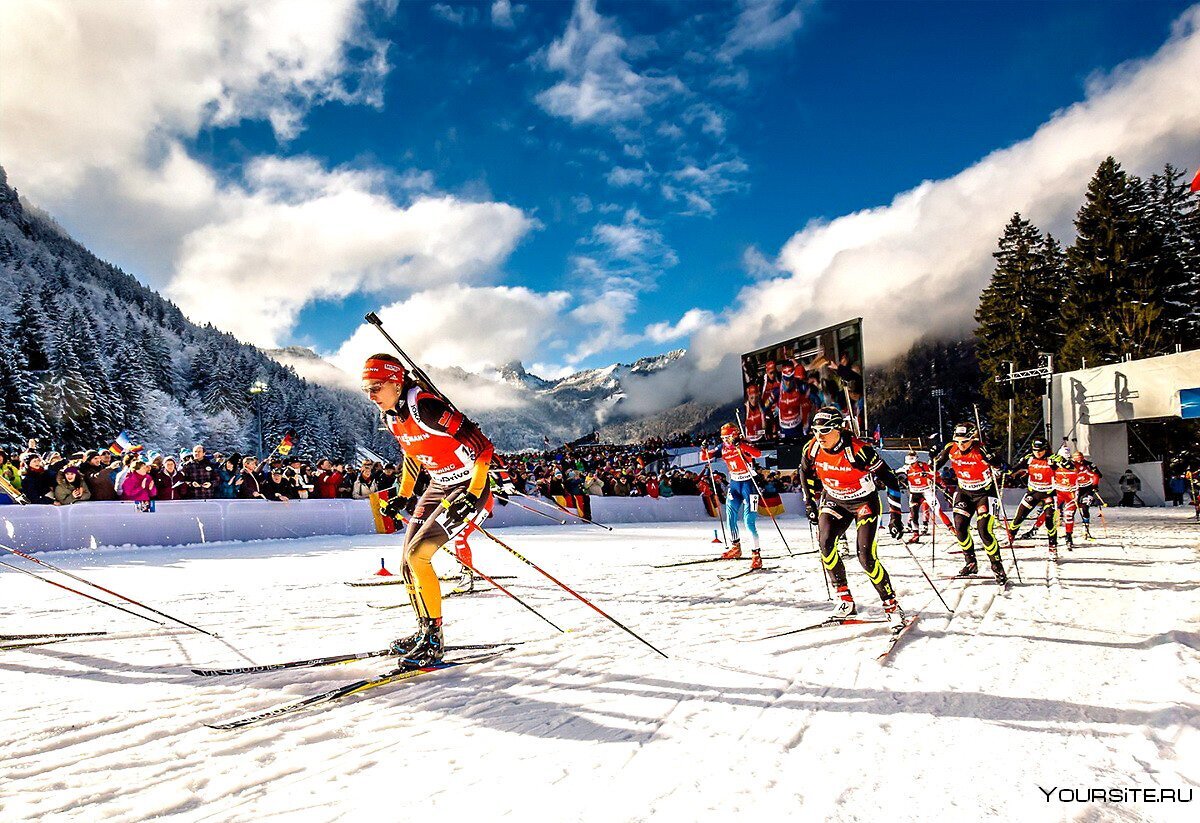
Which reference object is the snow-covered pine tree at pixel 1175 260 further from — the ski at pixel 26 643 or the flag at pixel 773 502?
the ski at pixel 26 643

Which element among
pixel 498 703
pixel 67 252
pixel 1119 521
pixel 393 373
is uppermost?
pixel 67 252

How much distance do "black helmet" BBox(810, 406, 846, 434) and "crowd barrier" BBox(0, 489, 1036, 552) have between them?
9138 millimetres

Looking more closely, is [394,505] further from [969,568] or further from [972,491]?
[972,491]

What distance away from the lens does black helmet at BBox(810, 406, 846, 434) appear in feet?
23.1

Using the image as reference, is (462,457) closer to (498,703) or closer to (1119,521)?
(498,703)

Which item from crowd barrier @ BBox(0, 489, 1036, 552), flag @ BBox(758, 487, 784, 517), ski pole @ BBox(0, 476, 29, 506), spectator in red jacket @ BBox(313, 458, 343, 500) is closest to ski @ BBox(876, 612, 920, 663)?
crowd barrier @ BBox(0, 489, 1036, 552)

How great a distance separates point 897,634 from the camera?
19.7 ft

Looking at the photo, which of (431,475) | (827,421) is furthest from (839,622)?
(431,475)

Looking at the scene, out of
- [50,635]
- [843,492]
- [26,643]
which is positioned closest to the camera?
[26,643]

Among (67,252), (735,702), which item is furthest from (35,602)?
(67,252)

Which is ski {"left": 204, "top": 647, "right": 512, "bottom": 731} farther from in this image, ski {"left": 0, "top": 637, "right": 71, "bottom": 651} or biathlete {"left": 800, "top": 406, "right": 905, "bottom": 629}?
biathlete {"left": 800, "top": 406, "right": 905, "bottom": 629}

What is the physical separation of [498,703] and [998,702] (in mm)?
3254

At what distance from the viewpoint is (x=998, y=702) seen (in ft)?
13.9

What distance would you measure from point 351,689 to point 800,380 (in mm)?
28281
